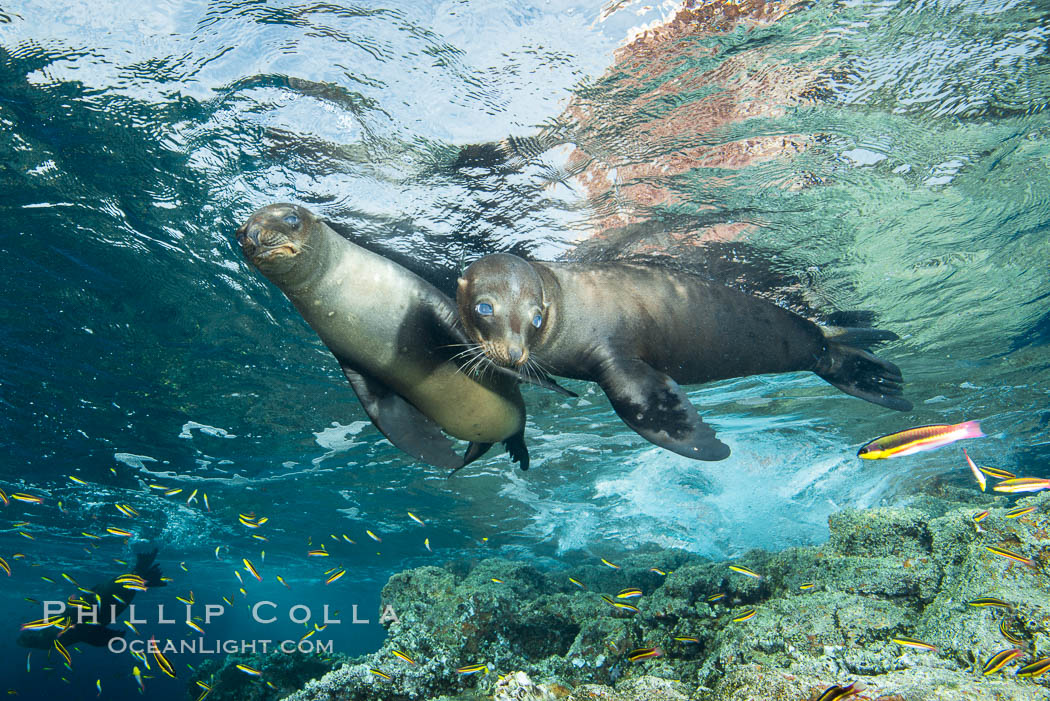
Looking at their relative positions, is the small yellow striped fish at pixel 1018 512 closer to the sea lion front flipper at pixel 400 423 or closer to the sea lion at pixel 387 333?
the sea lion at pixel 387 333

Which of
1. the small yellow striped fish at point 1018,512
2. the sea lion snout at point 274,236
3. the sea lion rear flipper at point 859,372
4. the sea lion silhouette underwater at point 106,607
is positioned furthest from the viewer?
the sea lion silhouette underwater at point 106,607

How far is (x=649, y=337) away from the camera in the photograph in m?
4.48

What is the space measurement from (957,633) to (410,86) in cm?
634

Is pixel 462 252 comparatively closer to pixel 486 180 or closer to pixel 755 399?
pixel 486 180

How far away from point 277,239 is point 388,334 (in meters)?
1.06

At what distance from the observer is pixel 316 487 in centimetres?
1719

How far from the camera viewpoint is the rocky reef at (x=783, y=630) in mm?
2936

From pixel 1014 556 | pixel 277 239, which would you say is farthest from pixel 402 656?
pixel 1014 556

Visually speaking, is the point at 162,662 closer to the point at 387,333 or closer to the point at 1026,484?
the point at 387,333

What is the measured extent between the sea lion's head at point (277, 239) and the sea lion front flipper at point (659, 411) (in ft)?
8.06

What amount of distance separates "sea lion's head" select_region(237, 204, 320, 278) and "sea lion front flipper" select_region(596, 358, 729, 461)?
2.46 meters

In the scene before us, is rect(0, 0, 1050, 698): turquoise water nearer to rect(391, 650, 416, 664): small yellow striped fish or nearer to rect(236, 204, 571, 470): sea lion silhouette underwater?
rect(236, 204, 571, 470): sea lion silhouette underwater

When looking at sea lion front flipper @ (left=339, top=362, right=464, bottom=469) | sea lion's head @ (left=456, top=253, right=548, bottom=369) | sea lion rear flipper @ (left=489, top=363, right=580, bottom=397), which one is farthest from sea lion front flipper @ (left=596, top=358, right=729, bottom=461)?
sea lion front flipper @ (left=339, top=362, right=464, bottom=469)

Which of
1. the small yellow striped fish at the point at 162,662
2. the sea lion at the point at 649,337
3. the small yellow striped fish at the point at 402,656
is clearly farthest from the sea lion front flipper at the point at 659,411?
the small yellow striped fish at the point at 162,662
